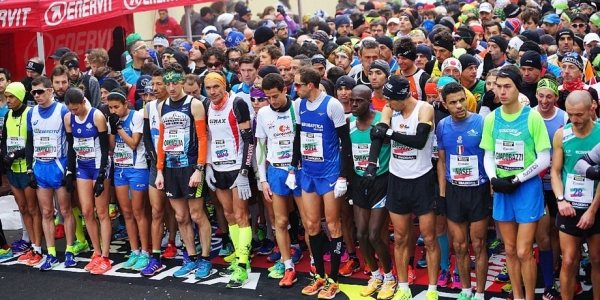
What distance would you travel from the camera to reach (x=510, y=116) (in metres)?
7.03

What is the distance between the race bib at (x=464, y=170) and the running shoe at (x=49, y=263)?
4811 mm

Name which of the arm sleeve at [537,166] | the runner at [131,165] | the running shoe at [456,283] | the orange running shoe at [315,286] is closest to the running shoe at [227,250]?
the runner at [131,165]

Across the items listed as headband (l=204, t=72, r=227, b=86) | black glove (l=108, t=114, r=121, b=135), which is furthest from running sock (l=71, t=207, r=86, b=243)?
headband (l=204, t=72, r=227, b=86)

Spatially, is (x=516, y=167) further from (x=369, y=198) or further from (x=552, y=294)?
(x=369, y=198)

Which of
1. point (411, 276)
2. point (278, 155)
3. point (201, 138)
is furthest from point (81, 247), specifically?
point (411, 276)

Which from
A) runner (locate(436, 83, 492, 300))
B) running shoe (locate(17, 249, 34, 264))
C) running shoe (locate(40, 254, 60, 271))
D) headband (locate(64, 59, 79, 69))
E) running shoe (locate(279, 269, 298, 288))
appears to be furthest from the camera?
headband (locate(64, 59, 79, 69))

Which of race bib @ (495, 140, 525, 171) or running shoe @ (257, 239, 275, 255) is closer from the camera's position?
race bib @ (495, 140, 525, 171)

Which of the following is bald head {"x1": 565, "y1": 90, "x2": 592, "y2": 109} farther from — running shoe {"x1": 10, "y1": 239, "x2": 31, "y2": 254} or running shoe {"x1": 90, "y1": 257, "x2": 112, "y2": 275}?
running shoe {"x1": 10, "y1": 239, "x2": 31, "y2": 254}

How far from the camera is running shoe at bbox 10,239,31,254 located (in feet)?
34.2

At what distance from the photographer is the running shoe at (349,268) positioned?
8734mm

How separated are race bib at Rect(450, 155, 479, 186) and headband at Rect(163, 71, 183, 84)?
3007 millimetres

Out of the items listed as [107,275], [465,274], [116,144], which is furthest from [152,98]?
[465,274]

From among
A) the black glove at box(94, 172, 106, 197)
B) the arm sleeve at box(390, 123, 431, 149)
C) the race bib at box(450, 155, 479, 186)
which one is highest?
the arm sleeve at box(390, 123, 431, 149)

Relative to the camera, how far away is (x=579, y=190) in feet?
22.4
